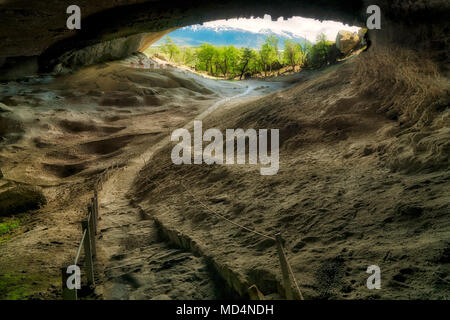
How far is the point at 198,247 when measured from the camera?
4.60 m

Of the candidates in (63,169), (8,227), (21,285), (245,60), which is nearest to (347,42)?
A: (245,60)

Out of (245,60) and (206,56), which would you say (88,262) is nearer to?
(245,60)

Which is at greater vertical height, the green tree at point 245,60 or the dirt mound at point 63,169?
the green tree at point 245,60

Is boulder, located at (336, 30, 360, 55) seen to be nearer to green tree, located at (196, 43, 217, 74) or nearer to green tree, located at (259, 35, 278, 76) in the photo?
green tree, located at (259, 35, 278, 76)

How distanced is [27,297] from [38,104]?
18359 mm

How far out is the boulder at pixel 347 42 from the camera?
1708 inches

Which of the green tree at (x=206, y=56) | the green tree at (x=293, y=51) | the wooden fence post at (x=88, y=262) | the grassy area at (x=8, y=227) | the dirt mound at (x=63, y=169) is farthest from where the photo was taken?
the green tree at (x=206, y=56)

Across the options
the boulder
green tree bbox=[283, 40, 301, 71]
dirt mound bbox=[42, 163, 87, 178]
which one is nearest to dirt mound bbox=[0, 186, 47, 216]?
dirt mound bbox=[42, 163, 87, 178]

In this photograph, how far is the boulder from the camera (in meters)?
43.4

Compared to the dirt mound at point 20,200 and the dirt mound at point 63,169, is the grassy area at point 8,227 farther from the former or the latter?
the dirt mound at point 63,169

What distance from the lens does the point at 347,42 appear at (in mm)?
43594

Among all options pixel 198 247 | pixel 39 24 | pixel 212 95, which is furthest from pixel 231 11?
pixel 212 95

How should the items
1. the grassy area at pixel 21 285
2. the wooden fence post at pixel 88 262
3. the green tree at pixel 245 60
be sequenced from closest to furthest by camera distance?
the grassy area at pixel 21 285, the wooden fence post at pixel 88 262, the green tree at pixel 245 60

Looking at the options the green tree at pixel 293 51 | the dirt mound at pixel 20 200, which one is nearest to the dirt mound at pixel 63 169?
the dirt mound at pixel 20 200
